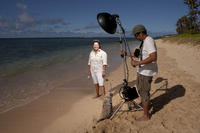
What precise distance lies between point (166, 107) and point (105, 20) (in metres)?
3.13

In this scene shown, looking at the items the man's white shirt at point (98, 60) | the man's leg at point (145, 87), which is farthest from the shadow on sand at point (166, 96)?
the man's white shirt at point (98, 60)

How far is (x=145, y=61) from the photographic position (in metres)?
2.59

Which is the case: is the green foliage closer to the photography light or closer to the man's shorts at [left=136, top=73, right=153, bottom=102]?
the man's shorts at [left=136, top=73, right=153, bottom=102]

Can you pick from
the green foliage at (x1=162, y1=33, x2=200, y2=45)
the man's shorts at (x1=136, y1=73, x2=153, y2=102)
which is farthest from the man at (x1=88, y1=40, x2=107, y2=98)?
the green foliage at (x1=162, y1=33, x2=200, y2=45)

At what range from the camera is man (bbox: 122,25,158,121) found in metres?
2.56

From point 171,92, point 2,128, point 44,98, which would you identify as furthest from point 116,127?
point 44,98

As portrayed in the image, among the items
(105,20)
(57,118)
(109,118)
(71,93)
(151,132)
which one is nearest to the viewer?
(105,20)

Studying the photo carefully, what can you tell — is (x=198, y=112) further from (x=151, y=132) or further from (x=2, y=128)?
(x=2, y=128)

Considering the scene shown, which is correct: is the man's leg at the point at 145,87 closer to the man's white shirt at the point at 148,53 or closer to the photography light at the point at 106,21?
the man's white shirt at the point at 148,53

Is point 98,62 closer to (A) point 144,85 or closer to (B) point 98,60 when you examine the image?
(B) point 98,60

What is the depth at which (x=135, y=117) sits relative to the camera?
3531 millimetres

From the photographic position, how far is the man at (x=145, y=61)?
256 cm

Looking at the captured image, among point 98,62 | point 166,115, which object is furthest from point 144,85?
point 98,62

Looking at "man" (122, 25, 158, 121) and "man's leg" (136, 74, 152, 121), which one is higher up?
"man" (122, 25, 158, 121)
